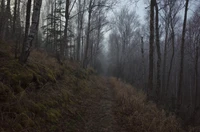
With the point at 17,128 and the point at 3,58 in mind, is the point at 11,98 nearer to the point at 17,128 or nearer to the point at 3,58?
the point at 17,128

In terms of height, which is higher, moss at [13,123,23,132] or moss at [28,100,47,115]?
moss at [28,100,47,115]

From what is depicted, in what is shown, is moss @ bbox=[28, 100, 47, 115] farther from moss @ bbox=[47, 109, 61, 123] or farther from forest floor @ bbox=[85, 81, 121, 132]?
forest floor @ bbox=[85, 81, 121, 132]

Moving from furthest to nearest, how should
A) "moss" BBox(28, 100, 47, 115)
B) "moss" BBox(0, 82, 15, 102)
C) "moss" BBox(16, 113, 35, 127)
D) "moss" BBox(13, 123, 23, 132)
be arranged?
"moss" BBox(28, 100, 47, 115)
"moss" BBox(0, 82, 15, 102)
"moss" BBox(16, 113, 35, 127)
"moss" BBox(13, 123, 23, 132)

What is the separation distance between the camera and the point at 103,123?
580 cm

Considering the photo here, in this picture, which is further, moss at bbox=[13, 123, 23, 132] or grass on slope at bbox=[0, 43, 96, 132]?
grass on slope at bbox=[0, 43, 96, 132]

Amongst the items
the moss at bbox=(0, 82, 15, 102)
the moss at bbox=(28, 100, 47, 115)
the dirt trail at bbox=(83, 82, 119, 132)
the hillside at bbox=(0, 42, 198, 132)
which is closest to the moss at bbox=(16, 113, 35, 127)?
the hillside at bbox=(0, 42, 198, 132)

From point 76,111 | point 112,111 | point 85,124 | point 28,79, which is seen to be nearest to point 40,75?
point 28,79

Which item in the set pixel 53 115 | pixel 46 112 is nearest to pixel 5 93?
pixel 46 112

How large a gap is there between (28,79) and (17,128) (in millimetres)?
2339

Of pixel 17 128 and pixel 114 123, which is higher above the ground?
pixel 17 128

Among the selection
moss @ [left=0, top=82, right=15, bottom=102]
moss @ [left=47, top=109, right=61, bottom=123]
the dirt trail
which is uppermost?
moss @ [left=0, top=82, right=15, bottom=102]

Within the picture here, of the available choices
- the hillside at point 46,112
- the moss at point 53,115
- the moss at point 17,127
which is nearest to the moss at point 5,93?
the hillside at point 46,112

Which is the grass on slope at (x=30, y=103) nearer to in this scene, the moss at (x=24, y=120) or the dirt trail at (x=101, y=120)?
the moss at (x=24, y=120)

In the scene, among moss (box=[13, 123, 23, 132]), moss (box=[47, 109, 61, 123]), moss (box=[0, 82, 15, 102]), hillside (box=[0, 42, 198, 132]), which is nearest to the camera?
moss (box=[13, 123, 23, 132])
